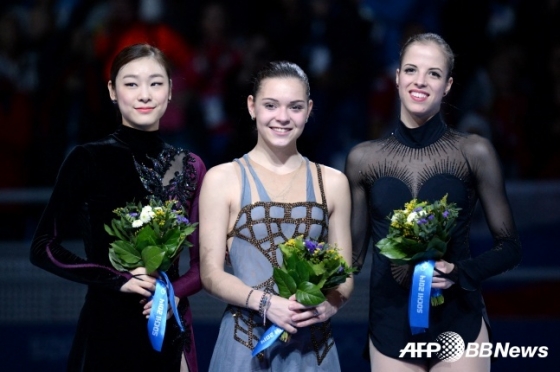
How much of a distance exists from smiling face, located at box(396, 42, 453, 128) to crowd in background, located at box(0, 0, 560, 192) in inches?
119

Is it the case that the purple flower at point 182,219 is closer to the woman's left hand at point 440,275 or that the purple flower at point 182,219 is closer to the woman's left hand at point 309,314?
the woman's left hand at point 309,314

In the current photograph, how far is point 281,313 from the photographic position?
3.46m

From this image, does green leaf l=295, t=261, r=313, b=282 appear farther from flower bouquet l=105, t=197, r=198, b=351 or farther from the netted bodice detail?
flower bouquet l=105, t=197, r=198, b=351

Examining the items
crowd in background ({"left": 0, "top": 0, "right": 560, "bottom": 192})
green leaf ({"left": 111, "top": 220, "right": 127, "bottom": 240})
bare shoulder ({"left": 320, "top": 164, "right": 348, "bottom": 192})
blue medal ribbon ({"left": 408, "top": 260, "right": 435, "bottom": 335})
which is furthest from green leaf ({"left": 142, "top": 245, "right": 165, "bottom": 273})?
crowd in background ({"left": 0, "top": 0, "right": 560, "bottom": 192})

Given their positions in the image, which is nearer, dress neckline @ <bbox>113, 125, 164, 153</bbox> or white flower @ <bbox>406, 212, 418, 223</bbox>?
white flower @ <bbox>406, 212, 418, 223</bbox>

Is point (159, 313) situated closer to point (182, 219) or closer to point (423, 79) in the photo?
point (182, 219)

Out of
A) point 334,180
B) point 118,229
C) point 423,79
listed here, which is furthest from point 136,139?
point 423,79

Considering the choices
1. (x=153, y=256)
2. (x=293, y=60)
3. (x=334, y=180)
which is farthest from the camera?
(x=293, y=60)

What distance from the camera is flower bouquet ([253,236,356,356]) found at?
3.42m

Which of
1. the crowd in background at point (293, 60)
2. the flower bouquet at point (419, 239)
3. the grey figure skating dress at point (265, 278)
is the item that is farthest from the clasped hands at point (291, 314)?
the crowd in background at point (293, 60)

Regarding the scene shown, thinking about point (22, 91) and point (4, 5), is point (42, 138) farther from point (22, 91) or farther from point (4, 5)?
point (4, 5)

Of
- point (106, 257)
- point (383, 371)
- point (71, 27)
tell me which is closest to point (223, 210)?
point (106, 257)

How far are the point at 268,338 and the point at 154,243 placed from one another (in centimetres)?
53

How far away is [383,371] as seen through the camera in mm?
3658
